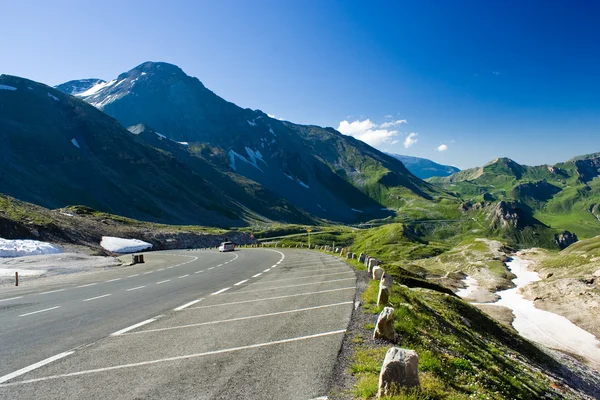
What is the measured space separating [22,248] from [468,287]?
278 ft

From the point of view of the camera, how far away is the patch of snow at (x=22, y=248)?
4675 centimetres

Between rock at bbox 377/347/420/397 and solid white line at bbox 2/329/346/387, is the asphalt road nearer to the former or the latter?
solid white line at bbox 2/329/346/387

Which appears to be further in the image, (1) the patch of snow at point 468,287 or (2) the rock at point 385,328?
(1) the patch of snow at point 468,287

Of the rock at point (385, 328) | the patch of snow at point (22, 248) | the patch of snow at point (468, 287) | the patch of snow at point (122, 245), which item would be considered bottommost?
the patch of snow at point (468, 287)

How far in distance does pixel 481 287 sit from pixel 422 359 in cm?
8742

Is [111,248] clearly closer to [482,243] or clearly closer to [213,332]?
[213,332]

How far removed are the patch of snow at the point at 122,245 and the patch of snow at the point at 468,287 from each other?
7127 cm

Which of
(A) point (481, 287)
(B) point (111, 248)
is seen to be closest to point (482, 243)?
(A) point (481, 287)

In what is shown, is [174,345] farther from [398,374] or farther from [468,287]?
[468,287]

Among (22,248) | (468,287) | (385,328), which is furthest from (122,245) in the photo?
(385,328)

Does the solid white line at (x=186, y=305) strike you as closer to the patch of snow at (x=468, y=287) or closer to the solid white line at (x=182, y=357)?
the solid white line at (x=182, y=357)

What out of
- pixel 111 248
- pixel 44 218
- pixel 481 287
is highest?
pixel 44 218

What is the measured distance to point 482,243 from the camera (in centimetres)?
Result: 15050

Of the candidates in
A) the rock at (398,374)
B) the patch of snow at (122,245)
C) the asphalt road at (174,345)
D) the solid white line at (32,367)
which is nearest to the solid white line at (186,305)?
the asphalt road at (174,345)
